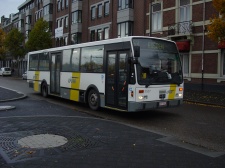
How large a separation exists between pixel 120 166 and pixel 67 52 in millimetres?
9628

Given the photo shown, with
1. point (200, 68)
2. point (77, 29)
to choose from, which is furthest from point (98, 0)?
point (200, 68)

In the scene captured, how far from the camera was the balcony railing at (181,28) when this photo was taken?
2366 centimetres

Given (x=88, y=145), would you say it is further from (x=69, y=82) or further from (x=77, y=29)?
(x=77, y=29)

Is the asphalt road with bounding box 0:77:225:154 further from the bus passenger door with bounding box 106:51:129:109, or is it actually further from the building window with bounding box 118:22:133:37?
the building window with bounding box 118:22:133:37

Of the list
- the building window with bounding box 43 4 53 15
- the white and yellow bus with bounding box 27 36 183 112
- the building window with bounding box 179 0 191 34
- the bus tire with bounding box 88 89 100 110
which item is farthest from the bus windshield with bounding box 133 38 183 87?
the building window with bounding box 43 4 53 15

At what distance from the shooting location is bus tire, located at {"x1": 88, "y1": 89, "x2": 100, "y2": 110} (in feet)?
37.6

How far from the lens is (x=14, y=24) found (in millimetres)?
74688

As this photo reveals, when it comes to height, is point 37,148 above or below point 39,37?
below

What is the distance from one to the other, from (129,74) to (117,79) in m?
0.76

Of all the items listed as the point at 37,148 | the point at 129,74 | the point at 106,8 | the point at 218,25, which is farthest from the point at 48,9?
the point at 37,148

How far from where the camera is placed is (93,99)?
11.7 meters

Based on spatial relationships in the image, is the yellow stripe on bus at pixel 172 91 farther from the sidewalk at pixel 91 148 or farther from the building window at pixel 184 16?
the building window at pixel 184 16

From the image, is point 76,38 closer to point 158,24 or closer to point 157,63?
point 158,24

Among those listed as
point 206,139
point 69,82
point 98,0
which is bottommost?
point 206,139
